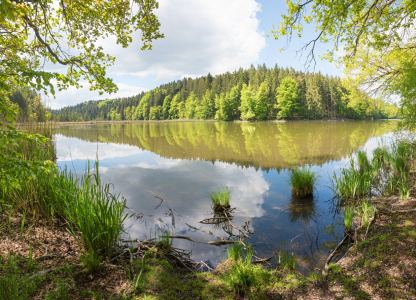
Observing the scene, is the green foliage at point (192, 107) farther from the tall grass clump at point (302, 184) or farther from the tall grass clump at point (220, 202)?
the tall grass clump at point (220, 202)

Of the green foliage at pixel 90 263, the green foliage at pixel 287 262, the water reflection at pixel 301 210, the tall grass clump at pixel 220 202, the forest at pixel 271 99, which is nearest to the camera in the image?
the green foliage at pixel 90 263

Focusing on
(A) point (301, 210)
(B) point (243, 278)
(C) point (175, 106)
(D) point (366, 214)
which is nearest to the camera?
(B) point (243, 278)

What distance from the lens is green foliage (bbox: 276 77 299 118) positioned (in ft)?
161

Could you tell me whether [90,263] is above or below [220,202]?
above

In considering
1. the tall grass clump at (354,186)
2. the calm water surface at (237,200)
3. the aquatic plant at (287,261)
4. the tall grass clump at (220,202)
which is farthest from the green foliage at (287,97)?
the aquatic plant at (287,261)

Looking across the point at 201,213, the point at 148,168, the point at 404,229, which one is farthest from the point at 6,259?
the point at 148,168

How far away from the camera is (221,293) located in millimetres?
2395

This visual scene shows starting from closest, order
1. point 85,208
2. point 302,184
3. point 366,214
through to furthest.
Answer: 1. point 85,208
2. point 366,214
3. point 302,184

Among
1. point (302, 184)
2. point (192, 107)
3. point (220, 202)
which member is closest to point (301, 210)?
point (302, 184)

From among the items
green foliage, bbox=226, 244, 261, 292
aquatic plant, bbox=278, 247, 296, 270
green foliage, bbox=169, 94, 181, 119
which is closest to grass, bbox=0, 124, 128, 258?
green foliage, bbox=226, 244, 261, 292

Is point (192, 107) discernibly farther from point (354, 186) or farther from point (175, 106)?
point (354, 186)

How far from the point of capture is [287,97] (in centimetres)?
4916

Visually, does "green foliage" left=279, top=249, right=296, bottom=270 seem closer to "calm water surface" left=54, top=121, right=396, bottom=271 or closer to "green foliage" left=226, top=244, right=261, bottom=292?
"calm water surface" left=54, top=121, right=396, bottom=271

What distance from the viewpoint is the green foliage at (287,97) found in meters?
49.0
